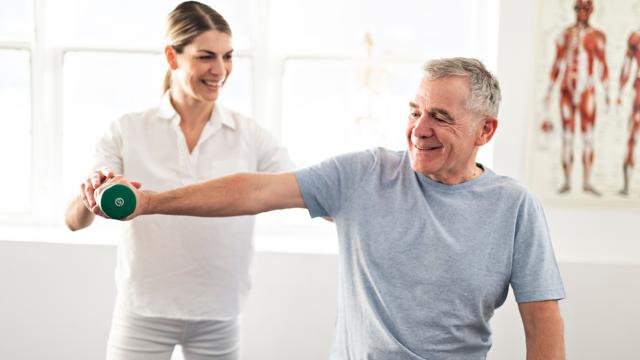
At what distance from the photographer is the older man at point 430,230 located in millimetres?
1658

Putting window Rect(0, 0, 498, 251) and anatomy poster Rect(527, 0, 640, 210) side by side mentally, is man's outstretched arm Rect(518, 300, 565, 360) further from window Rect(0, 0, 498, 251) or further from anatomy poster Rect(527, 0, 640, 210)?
window Rect(0, 0, 498, 251)

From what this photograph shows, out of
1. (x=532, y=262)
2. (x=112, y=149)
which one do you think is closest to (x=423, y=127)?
(x=532, y=262)

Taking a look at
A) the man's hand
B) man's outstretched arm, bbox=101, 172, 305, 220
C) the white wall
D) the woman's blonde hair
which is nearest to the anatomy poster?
the white wall

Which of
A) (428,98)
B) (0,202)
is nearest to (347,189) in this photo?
(428,98)

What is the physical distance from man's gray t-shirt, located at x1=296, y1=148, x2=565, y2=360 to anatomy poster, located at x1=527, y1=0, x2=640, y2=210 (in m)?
1.42

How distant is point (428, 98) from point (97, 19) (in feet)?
7.56

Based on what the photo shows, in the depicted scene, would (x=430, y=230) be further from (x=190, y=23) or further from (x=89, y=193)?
(x=190, y=23)

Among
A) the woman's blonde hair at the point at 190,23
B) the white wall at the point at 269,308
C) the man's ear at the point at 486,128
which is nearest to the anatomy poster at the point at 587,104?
the white wall at the point at 269,308

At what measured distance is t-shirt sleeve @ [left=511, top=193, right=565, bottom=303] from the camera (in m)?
1.68

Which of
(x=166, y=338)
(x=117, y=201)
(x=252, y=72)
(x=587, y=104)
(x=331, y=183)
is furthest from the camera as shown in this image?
(x=252, y=72)

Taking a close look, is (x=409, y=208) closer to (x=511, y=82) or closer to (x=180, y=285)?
(x=180, y=285)

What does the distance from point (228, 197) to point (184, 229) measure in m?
0.52

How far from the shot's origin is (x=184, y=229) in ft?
7.25

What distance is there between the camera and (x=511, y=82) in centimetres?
305
